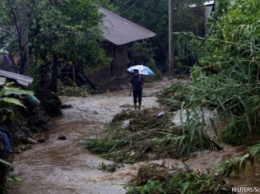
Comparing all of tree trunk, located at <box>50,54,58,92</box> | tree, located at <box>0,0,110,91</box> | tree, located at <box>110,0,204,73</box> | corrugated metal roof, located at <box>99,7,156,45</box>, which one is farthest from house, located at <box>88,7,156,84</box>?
tree, located at <box>0,0,110,91</box>

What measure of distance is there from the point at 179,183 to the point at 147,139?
166 inches

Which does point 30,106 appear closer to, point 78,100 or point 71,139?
point 71,139

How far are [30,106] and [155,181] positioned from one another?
7.78 metres

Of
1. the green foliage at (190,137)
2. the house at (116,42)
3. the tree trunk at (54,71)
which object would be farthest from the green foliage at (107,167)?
the house at (116,42)

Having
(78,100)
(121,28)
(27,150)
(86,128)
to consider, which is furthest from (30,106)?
(121,28)

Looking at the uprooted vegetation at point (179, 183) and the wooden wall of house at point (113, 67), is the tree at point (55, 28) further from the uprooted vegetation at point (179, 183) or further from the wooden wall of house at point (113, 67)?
the uprooted vegetation at point (179, 183)

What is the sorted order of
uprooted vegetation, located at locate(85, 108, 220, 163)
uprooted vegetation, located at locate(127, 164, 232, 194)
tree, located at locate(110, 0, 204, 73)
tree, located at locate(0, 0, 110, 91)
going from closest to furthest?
uprooted vegetation, located at locate(127, 164, 232, 194), uprooted vegetation, located at locate(85, 108, 220, 163), tree, located at locate(0, 0, 110, 91), tree, located at locate(110, 0, 204, 73)

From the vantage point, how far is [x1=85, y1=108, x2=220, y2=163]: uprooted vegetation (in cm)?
1052

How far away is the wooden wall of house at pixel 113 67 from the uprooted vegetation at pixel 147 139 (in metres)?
9.51

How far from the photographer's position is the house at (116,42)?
969 inches

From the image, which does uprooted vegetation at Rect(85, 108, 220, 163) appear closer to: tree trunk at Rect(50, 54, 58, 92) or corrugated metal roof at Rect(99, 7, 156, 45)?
tree trunk at Rect(50, 54, 58, 92)

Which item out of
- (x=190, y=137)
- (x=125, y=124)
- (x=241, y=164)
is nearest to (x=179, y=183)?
(x=241, y=164)

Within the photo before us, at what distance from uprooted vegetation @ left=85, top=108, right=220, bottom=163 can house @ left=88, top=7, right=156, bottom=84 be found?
934 cm

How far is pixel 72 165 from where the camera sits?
1162 centimetres
